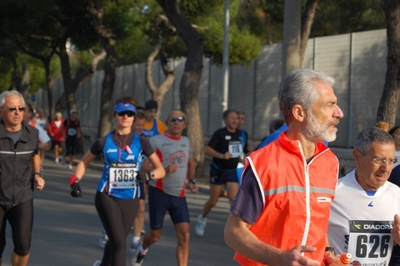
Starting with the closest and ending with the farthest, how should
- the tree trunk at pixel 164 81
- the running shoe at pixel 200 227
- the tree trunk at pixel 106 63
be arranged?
the running shoe at pixel 200 227, the tree trunk at pixel 164 81, the tree trunk at pixel 106 63

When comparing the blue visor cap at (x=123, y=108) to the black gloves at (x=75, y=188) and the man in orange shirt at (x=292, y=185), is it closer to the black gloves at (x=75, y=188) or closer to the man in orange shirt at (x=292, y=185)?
the black gloves at (x=75, y=188)

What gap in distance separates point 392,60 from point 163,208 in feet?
19.2

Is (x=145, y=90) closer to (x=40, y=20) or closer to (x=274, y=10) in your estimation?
(x=40, y=20)

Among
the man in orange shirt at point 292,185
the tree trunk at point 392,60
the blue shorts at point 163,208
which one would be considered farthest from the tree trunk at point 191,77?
the man in orange shirt at point 292,185

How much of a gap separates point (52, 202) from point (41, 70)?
48595 millimetres

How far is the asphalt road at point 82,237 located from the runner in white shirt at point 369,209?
473cm

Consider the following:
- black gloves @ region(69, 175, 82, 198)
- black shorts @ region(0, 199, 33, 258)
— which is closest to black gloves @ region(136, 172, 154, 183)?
black gloves @ region(69, 175, 82, 198)

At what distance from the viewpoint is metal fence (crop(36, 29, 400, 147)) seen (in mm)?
19922

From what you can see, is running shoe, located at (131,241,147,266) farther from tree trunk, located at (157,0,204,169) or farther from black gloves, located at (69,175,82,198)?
tree trunk, located at (157,0,204,169)

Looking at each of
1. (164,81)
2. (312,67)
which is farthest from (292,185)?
(164,81)

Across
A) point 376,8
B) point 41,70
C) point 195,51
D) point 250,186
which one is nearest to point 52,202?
point 195,51

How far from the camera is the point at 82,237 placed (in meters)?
10.7

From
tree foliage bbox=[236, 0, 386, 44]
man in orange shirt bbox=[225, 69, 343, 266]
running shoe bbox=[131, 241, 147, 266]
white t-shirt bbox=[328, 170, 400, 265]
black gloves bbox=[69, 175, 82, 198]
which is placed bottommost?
running shoe bbox=[131, 241, 147, 266]

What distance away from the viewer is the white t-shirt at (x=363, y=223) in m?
4.36
